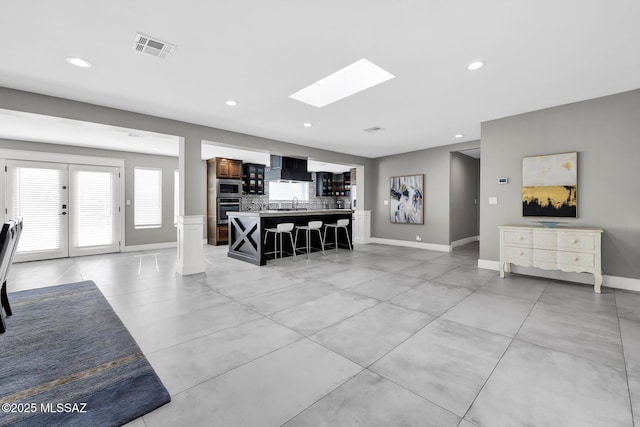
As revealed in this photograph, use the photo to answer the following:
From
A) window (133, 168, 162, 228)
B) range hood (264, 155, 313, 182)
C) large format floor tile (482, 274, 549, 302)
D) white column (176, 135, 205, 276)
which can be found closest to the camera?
large format floor tile (482, 274, 549, 302)

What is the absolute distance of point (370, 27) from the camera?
7.64 ft

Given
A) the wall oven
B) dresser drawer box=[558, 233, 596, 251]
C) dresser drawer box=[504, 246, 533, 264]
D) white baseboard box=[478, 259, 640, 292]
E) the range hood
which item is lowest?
white baseboard box=[478, 259, 640, 292]

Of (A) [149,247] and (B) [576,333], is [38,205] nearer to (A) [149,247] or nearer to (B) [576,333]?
(A) [149,247]

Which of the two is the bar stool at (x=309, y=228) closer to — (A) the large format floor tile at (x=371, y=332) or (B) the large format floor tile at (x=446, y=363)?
(A) the large format floor tile at (x=371, y=332)

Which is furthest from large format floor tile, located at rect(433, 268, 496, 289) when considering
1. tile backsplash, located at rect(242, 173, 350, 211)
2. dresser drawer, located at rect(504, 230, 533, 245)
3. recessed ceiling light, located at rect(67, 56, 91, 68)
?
tile backsplash, located at rect(242, 173, 350, 211)

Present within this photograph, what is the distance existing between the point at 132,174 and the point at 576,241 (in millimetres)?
9248

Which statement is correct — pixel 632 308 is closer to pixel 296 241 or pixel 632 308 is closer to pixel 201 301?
pixel 201 301

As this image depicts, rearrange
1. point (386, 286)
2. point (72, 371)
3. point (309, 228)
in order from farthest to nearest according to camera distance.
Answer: point (309, 228), point (386, 286), point (72, 371)

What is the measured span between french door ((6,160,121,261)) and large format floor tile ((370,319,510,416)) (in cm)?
762

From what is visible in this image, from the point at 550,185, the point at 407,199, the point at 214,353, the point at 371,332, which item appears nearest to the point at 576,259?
the point at 550,185

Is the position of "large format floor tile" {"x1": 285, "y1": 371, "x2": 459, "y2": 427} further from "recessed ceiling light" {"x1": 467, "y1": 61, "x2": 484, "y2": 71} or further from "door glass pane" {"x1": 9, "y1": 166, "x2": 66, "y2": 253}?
"door glass pane" {"x1": 9, "y1": 166, "x2": 66, "y2": 253}

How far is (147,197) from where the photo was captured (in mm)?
7547

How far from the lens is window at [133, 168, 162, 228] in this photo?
7.39 metres

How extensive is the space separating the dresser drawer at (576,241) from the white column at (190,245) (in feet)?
18.1
